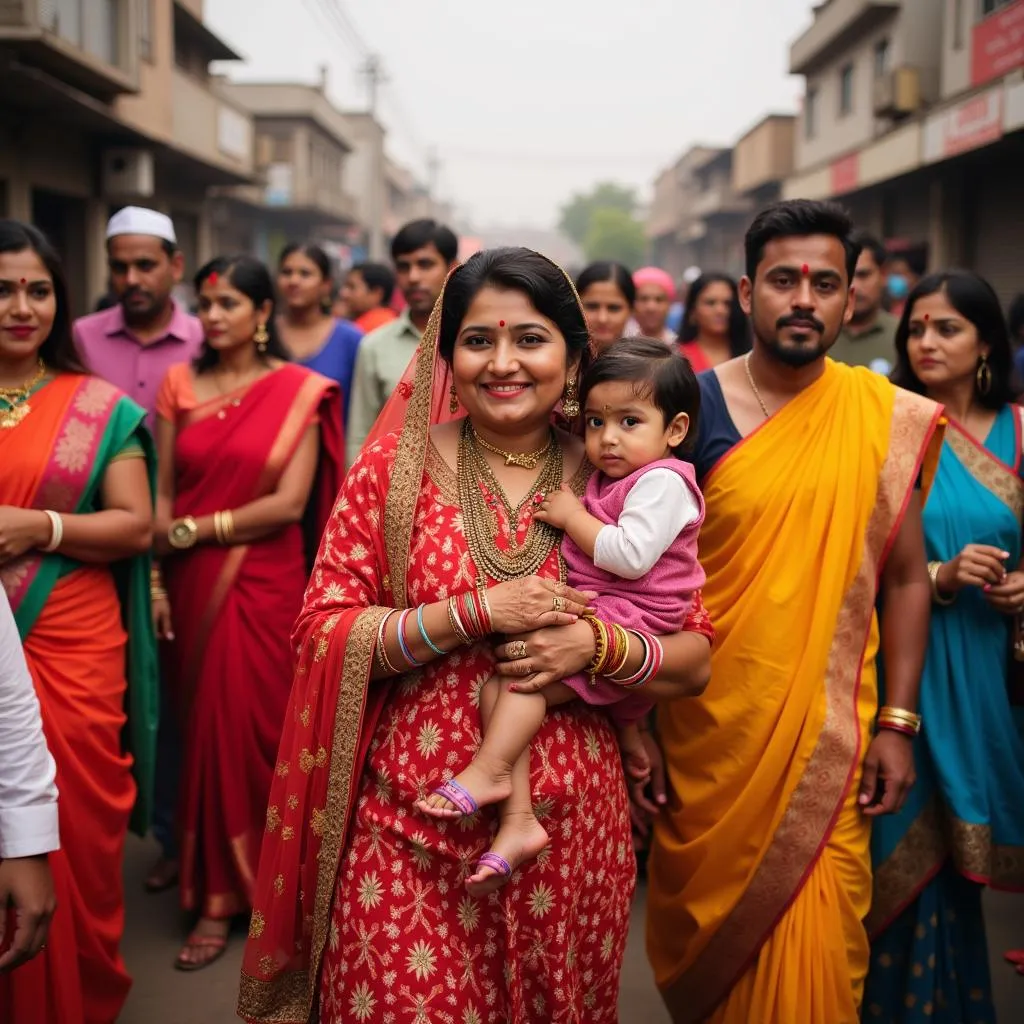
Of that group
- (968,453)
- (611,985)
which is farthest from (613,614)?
(968,453)

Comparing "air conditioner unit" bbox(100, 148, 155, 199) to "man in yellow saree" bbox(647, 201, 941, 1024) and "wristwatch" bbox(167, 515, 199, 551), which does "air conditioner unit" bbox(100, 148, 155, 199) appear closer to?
"wristwatch" bbox(167, 515, 199, 551)

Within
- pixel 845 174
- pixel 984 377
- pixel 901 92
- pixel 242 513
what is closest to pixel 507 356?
pixel 984 377

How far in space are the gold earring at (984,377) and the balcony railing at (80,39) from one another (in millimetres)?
10279

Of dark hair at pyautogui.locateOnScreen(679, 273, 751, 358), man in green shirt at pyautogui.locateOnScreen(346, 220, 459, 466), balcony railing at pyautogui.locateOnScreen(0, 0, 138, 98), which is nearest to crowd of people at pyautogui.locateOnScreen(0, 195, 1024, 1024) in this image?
man in green shirt at pyautogui.locateOnScreen(346, 220, 459, 466)

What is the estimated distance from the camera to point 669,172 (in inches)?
2025

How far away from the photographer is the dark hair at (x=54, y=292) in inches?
117

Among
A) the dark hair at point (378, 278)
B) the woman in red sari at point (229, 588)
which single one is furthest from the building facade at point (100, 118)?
the woman in red sari at point (229, 588)

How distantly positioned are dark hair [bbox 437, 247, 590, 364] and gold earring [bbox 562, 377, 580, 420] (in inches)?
3.2

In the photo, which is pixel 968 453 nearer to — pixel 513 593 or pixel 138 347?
pixel 513 593

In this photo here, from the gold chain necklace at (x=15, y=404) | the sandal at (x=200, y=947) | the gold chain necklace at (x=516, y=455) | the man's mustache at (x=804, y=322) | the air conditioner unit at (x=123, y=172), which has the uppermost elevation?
the air conditioner unit at (x=123, y=172)

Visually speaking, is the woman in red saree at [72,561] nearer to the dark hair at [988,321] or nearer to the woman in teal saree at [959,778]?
the woman in teal saree at [959,778]

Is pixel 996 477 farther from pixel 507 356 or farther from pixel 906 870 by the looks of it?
pixel 507 356

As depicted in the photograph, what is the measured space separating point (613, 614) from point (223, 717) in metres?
2.10

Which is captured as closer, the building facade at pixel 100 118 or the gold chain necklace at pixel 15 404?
the gold chain necklace at pixel 15 404
